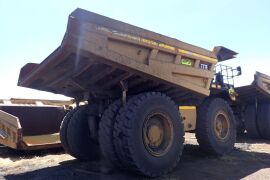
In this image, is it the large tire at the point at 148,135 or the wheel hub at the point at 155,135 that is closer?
the large tire at the point at 148,135

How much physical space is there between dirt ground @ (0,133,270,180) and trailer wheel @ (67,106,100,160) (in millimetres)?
228

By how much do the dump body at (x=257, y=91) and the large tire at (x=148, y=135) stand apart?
175 inches

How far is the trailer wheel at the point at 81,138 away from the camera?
6121mm

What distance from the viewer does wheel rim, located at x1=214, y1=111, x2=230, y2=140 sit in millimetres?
6910

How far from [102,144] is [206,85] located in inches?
102

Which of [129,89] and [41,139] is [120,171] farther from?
[41,139]

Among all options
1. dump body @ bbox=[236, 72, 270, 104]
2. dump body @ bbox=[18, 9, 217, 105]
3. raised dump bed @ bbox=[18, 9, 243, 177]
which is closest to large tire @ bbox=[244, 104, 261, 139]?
dump body @ bbox=[236, 72, 270, 104]

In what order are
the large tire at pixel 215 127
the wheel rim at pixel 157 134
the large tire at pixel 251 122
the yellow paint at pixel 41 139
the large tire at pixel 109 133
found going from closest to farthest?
the large tire at pixel 109 133 < the wheel rim at pixel 157 134 < the large tire at pixel 215 127 < the yellow paint at pixel 41 139 < the large tire at pixel 251 122

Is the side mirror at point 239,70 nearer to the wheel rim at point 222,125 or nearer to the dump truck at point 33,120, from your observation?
the wheel rim at point 222,125

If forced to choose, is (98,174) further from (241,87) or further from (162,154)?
(241,87)

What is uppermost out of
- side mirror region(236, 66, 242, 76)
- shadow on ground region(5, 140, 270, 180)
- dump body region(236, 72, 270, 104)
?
side mirror region(236, 66, 242, 76)

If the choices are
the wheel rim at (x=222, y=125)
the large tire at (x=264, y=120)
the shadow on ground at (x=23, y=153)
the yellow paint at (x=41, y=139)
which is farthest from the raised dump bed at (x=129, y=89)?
the large tire at (x=264, y=120)

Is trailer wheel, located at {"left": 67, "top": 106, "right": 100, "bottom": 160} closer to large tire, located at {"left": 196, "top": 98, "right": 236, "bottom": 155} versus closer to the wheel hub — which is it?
the wheel hub

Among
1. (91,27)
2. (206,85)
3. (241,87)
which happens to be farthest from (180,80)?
(241,87)
